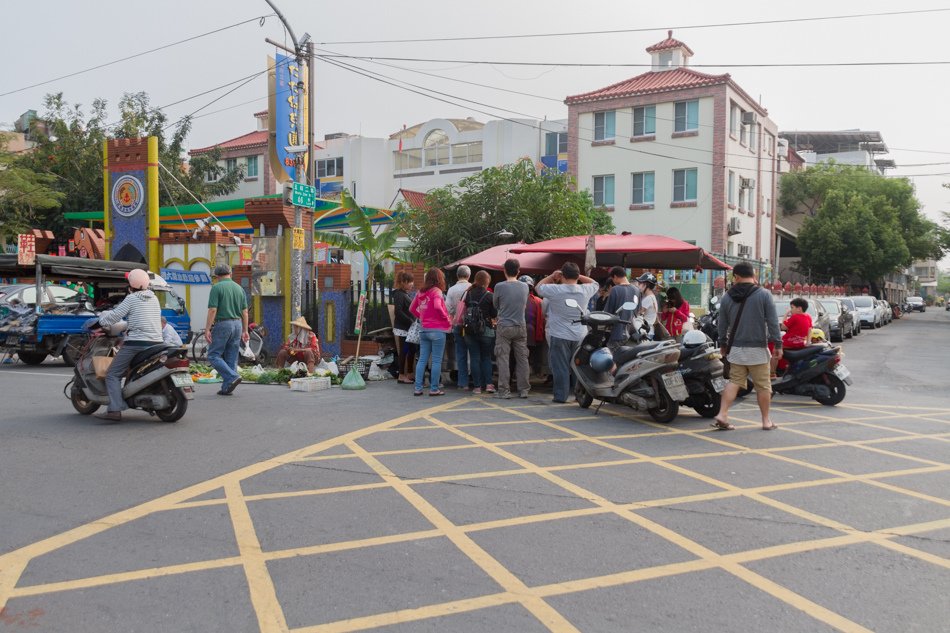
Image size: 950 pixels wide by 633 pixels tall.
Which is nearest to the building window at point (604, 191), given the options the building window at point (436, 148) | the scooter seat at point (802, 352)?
the building window at point (436, 148)

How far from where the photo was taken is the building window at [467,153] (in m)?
40.7

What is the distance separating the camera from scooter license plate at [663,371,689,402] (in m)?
8.34

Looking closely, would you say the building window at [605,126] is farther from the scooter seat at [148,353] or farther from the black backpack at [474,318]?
the scooter seat at [148,353]

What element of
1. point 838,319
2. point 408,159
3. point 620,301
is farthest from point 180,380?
point 408,159

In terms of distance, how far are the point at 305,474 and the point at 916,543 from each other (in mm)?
4269

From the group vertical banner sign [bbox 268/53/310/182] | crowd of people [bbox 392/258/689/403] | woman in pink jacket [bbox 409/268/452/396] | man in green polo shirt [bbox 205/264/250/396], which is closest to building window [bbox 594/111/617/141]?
vertical banner sign [bbox 268/53/310/182]

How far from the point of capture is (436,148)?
138 ft

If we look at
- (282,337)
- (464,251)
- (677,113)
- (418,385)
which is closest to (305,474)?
(418,385)

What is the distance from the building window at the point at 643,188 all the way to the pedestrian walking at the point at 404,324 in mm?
23588

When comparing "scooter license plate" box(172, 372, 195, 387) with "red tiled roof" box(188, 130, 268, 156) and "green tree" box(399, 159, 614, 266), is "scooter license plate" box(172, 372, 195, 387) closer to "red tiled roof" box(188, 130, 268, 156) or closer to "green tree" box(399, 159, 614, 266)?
"green tree" box(399, 159, 614, 266)

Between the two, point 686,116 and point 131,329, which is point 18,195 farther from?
point 686,116

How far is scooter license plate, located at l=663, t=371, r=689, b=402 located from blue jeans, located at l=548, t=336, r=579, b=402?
1.75m

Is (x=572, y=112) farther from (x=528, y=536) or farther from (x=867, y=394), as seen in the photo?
(x=528, y=536)

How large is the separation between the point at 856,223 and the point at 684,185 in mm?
15688
